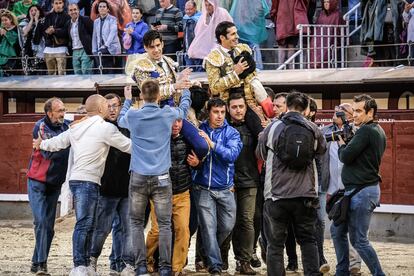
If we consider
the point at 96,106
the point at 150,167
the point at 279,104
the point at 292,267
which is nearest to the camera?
the point at 150,167

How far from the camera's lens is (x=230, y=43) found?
12289mm

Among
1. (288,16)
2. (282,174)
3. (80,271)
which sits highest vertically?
(288,16)

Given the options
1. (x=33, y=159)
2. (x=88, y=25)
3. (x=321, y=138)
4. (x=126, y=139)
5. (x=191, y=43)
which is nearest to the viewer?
(x=321, y=138)

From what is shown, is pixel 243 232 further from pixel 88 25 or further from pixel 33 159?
pixel 88 25

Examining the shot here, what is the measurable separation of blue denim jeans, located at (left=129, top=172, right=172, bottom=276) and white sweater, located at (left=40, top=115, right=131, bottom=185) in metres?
0.40

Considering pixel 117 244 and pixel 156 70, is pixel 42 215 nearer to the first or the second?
pixel 117 244

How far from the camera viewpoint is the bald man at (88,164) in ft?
37.5

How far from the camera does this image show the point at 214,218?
38.8 feet

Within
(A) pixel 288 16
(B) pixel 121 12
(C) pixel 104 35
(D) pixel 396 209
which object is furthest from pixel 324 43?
(C) pixel 104 35

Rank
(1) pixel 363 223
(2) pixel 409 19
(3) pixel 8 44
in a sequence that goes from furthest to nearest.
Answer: (3) pixel 8 44 → (2) pixel 409 19 → (1) pixel 363 223

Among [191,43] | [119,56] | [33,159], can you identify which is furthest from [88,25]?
[33,159]

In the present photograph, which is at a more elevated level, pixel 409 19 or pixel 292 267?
pixel 409 19

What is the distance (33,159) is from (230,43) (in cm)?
214

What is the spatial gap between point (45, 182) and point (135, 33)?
6376mm
